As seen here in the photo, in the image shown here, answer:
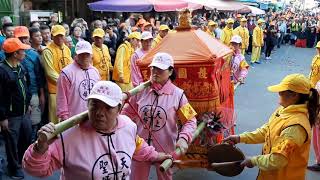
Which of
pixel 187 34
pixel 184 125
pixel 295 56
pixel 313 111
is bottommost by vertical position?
pixel 295 56

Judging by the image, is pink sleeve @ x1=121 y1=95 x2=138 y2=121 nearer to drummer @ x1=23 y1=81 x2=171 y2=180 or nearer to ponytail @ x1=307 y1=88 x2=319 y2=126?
drummer @ x1=23 y1=81 x2=171 y2=180

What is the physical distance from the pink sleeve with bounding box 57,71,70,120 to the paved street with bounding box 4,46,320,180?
110 centimetres

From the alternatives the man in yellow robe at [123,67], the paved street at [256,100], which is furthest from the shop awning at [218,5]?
the man in yellow robe at [123,67]

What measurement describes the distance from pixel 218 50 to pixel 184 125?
1.43m

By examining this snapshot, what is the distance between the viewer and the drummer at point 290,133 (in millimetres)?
3078

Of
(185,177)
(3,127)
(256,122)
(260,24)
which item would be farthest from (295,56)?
(3,127)

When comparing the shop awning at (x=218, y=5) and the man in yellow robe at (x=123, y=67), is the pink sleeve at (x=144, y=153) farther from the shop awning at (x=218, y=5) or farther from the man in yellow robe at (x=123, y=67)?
the shop awning at (x=218, y=5)

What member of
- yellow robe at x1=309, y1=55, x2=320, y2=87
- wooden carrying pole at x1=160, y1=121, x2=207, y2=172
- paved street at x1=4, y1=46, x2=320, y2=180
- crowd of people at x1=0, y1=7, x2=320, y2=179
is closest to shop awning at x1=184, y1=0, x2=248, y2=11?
paved street at x1=4, y1=46, x2=320, y2=180

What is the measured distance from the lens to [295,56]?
2080 cm

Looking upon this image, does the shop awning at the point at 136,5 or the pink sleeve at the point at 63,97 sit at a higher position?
the shop awning at the point at 136,5

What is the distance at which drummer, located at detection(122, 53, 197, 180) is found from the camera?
3904 mm

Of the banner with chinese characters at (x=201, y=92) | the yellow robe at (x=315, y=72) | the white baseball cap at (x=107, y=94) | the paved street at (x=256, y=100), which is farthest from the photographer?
the yellow robe at (x=315, y=72)

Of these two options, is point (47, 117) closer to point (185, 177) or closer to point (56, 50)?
point (56, 50)

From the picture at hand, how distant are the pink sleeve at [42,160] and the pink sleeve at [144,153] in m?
0.71
